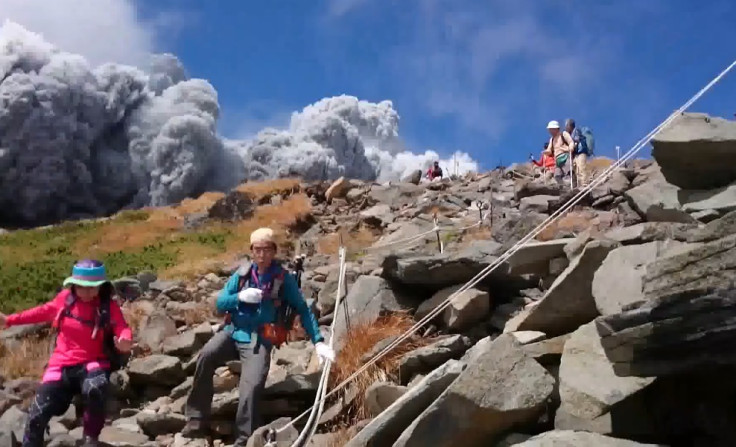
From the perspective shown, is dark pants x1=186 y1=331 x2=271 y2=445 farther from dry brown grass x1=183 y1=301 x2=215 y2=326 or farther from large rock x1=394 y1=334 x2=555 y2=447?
dry brown grass x1=183 y1=301 x2=215 y2=326

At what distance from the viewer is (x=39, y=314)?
21.0 ft

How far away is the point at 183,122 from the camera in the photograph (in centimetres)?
8569

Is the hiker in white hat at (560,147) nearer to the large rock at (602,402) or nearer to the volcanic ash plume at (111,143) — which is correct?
the large rock at (602,402)

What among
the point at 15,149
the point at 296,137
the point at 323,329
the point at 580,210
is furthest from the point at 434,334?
the point at 296,137

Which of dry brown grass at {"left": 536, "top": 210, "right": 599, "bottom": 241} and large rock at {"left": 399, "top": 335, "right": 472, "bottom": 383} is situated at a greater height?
dry brown grass at {"left": 536, "top": 210, "right": 599, "bottom": 241}

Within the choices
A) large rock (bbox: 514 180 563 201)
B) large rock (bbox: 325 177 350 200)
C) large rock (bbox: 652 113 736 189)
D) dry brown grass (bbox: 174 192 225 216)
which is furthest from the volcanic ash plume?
large rock (bbox: 652 113 736 189)

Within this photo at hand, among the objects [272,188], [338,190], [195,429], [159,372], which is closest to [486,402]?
[195,429]

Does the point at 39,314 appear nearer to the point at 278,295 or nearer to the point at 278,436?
the point at 278,295

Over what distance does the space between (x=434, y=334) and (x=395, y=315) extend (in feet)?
2.01

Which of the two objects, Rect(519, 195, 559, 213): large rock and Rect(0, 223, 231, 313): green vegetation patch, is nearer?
Rect(519, 195, 559, 213): large rock

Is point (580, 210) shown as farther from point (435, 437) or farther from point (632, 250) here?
point (435, 437)

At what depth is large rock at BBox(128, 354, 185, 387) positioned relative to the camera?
8805 millimetres

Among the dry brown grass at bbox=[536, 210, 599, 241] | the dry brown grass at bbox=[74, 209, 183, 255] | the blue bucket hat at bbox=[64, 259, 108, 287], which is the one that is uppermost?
the dry brown grass at bbox=[74, 209, 183, 255]

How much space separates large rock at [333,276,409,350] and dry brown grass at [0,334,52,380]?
4700 mm
